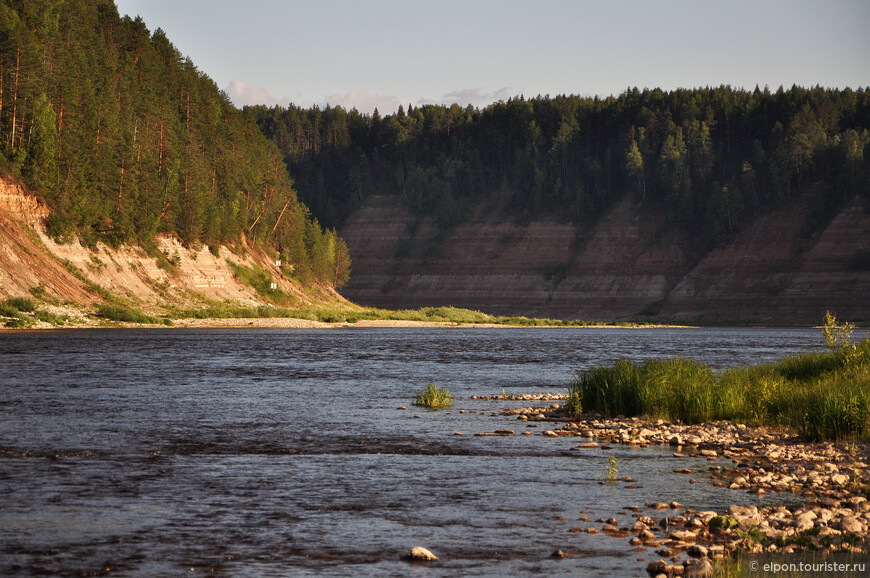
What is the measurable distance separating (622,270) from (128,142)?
8960cm

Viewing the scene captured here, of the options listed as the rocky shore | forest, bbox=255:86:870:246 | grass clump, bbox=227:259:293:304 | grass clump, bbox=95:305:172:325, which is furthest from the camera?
forest, bbox=255:86:870:246

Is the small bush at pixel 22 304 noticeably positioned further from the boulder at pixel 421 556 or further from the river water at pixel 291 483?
the boulder at pixel 421 556

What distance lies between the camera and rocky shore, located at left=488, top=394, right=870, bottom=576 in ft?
48.5

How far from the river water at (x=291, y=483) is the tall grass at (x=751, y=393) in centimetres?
333

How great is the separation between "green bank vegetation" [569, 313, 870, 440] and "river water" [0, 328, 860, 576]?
10.8 feet

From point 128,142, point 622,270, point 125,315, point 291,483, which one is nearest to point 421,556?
point 291,483

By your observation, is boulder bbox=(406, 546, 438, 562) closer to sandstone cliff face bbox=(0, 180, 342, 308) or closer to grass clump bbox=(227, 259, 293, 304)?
sandstone cliff face bbox=(0, 180, 342, 308)

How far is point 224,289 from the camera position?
113938 mm

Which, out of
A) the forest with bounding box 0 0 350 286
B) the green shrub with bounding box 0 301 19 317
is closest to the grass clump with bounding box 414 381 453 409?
the green shrub with bounding box 0 301 19 317

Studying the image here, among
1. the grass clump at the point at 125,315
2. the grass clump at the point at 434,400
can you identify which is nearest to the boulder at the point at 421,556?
the grass clump at the point at 434,400

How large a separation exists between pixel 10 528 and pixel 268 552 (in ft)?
14.6

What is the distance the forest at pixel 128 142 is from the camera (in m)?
89.4

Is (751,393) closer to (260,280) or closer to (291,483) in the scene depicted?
(291,483)

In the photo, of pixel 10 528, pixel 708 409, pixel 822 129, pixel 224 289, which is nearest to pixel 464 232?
pixel 822 129
